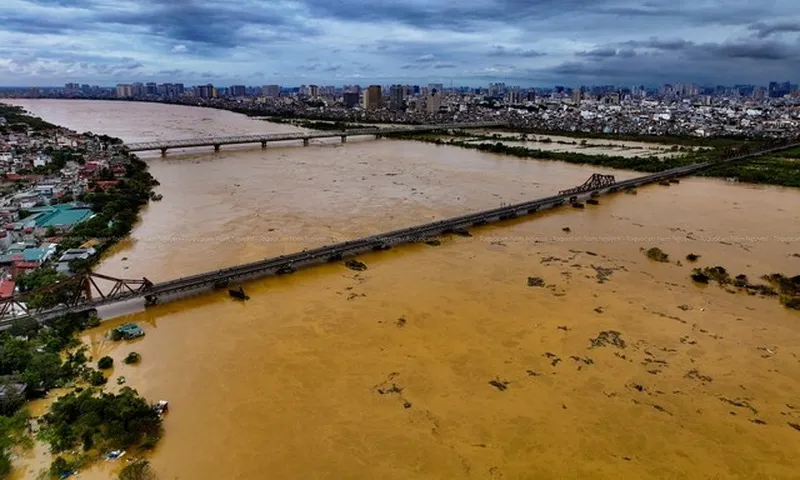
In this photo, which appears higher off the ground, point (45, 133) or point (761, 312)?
point (45, 133)

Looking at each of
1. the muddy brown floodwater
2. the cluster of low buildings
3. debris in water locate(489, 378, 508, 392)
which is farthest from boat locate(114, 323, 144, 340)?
debris in water locate(489, 378, 508, 392)

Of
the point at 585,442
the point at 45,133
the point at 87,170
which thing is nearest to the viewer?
the point at 585,442

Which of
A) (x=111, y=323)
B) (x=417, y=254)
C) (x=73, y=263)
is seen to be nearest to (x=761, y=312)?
(x=417, y=254)

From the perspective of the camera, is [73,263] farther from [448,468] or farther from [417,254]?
[448,468]

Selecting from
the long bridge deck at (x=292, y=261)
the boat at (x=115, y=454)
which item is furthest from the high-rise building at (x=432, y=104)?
the boat at (x=115, y=454)

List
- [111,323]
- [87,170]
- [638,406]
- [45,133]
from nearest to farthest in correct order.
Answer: [638,406]
[111,323]
[87,170]
[45,133]

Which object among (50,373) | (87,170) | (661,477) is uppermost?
(87,170)

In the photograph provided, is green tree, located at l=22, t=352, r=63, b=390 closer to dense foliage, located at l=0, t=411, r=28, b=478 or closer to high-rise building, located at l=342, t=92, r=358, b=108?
dense foliage, located at l=0, t=411, r=28, b=478
